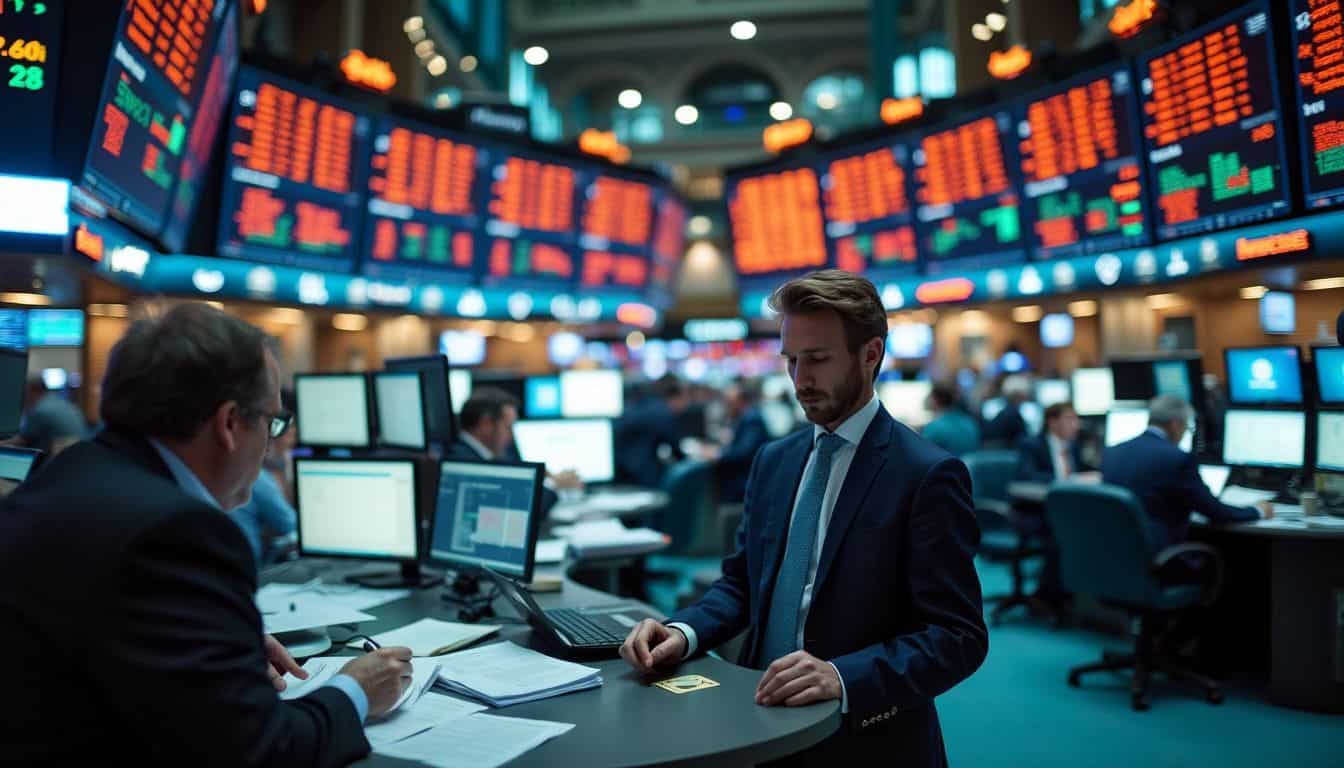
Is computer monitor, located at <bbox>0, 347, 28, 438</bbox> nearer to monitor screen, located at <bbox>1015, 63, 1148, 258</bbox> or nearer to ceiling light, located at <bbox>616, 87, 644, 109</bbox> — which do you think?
monitor screen, located at <bbox>1015, 63, 1148, 258</bbox>

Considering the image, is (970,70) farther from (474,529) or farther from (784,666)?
(784,666)

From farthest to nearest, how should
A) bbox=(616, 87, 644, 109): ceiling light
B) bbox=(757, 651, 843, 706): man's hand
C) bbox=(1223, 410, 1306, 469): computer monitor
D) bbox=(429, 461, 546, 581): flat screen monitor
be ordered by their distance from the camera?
1. bbox=(616, 87, 644, 109): ceiling light
2. bbox=(1223, 410, 1306, 469): computer monitor
3. bbox=(429, 461, 546, 581): flat screen monitor
4. bbox=(757, 651, 843, 706): man's hand

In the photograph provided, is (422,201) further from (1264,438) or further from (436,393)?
(1264,438)

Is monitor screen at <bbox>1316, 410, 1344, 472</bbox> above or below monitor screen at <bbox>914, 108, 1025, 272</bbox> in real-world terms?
below

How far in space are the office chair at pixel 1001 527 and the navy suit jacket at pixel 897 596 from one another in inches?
124

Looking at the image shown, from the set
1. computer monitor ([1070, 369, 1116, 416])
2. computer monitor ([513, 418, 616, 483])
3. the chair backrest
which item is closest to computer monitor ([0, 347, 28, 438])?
computer monitor ([513, 418, 616, 483])

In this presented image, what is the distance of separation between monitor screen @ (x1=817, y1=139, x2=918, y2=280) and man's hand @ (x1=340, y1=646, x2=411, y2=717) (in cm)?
755

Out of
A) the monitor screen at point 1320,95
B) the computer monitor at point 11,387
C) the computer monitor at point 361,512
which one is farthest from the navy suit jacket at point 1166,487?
the computer monitor at point 11,387

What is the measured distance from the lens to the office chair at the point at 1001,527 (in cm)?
523

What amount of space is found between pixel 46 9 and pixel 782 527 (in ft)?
11.9

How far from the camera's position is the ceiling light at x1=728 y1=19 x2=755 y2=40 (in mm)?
16375

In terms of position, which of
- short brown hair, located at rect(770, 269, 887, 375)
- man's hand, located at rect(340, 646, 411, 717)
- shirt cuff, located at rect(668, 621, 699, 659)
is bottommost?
shirt cuff, located at rect(668, 621, 699, 659)

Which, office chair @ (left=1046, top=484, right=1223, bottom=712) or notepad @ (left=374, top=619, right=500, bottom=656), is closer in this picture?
notepad @ (left=374, top=619, right=500, bottom=656)

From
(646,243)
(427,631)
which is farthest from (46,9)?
(646,243)
